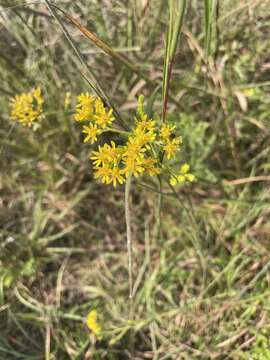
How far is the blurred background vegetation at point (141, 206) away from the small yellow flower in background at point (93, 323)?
59 millimetres

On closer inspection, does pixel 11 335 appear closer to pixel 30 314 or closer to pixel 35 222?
pixel 30 314

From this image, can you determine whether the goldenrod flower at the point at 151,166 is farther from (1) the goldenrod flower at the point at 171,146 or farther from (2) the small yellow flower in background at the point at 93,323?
(2) the small yellow flower in background at the point at 93,323

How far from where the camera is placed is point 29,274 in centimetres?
155

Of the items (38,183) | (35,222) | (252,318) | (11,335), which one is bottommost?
(11,335)

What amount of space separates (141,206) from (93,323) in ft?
1.61

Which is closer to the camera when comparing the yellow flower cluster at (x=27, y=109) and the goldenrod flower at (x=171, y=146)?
the goldenrod flower at (x=171, y=146)

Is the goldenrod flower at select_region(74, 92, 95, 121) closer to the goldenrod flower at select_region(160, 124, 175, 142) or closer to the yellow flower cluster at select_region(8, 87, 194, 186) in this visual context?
the yellow flower cluster at select_region(8, 87, 194, 186)

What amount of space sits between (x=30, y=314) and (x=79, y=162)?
0.62 m

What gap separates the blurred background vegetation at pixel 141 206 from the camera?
143cm

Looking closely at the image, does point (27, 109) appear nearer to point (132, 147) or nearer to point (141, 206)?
point (132, 147)

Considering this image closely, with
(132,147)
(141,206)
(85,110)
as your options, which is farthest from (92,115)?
(141,206)

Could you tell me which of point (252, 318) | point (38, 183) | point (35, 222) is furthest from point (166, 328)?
point (38, 183)

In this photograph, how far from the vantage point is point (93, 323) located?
1415 mm

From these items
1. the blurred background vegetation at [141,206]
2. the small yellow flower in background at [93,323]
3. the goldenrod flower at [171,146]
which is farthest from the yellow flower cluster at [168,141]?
the small yellow flower in background at [93,323]
